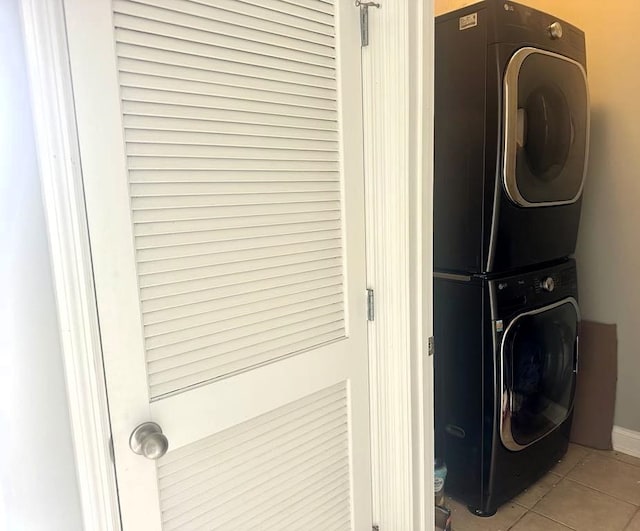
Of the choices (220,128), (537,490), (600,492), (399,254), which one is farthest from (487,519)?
(220,128)

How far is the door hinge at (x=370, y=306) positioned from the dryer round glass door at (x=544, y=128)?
2.14 ft

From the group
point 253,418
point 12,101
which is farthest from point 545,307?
point 12,101

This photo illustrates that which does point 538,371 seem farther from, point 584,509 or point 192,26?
point 192,26

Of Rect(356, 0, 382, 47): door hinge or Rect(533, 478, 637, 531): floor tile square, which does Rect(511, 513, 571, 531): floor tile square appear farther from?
Rect(356, 0, 382, 47): door hinge

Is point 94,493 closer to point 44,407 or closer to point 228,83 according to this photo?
point 44,407

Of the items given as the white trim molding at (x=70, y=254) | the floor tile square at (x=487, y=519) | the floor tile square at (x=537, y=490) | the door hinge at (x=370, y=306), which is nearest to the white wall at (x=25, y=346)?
the white trim molding at (x=70, y=254)

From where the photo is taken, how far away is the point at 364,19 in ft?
4.06

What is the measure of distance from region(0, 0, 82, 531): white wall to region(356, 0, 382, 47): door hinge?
77cm

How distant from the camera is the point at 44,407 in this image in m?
0.83

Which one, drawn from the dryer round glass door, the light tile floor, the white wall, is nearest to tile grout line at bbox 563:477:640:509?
the light tile floor

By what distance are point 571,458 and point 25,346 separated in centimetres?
224

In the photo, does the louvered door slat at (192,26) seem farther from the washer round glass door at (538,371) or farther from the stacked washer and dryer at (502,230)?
the washer round glass door at (538,371)

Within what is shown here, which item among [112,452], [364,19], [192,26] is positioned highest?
[364,19]

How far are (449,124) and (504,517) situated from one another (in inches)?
57.1
